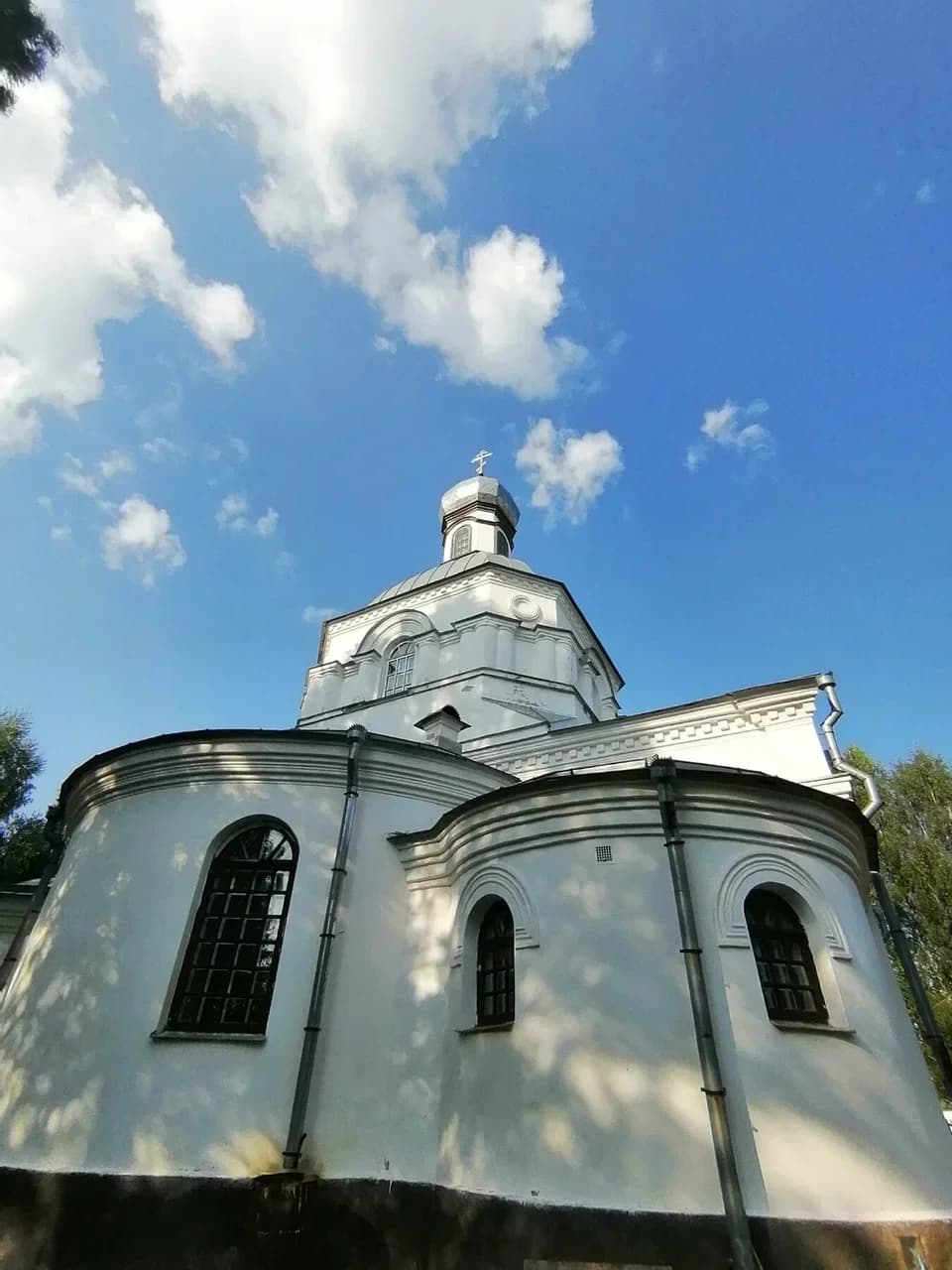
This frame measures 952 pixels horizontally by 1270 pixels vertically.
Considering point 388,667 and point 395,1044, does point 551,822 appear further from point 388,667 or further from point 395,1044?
point 388,667

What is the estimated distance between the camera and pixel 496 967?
22.6ft

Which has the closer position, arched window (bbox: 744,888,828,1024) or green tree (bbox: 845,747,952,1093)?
arched window (bbox: 744,888,828,1024)

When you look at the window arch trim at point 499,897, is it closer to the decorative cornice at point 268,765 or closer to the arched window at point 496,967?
the arched window at point 496,967

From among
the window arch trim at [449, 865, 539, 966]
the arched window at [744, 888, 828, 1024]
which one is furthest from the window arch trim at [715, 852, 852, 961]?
the window arch trim at [449, 865, 539, 966]

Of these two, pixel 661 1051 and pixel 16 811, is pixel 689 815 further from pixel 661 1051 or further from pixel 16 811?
pixel 16 811

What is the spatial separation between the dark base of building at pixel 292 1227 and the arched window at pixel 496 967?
136 centimetres

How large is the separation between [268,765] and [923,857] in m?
19.1

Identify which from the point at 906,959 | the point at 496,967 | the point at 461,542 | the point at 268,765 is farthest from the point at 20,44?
the point at 461,542

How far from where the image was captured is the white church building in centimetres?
526

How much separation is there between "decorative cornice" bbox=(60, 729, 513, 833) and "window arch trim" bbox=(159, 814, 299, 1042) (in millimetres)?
627

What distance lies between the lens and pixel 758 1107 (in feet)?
17.5

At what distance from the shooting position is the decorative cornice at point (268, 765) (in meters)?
8.29

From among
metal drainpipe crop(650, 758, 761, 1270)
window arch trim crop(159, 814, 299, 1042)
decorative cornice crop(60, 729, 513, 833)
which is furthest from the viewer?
decorative cornice crop(60, 729, 513, 833)

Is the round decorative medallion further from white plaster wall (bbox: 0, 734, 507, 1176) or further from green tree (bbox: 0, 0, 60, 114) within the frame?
green tree (bbox: 0, 0, 60, 114)
